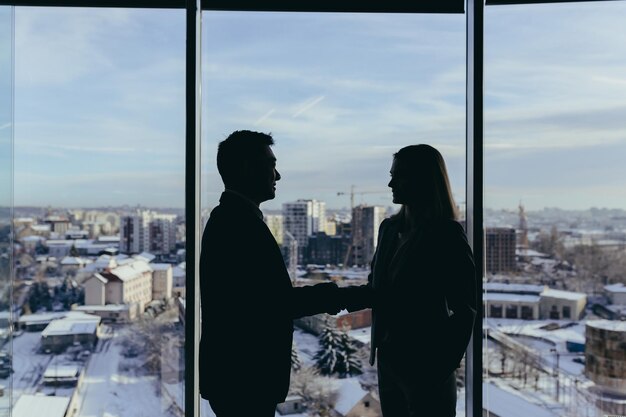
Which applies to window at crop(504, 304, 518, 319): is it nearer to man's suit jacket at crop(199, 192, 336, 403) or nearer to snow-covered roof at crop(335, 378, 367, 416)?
snow-covered roof at crop(335, 378, 367, 416)

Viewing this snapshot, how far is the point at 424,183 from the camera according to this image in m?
2.03

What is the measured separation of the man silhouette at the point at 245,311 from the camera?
Result: 5.59 feet

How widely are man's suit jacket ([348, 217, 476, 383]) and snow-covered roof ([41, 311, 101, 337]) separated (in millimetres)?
1434

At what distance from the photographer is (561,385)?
2705 mm

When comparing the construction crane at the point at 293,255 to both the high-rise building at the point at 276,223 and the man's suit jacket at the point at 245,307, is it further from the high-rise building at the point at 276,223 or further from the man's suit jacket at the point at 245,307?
the man's suit jacket at the point at 245,307

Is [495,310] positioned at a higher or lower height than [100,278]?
lower

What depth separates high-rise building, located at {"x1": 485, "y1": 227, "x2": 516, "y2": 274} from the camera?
8.86 feet

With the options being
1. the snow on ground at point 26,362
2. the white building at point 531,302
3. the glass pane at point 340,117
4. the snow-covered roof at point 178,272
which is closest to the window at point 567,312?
the white building at point 531,302

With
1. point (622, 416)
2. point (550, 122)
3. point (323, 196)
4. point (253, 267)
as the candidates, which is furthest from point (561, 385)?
point (253, 267)

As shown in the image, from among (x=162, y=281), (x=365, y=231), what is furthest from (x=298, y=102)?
(x=162, y=281)

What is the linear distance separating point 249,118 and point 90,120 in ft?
2.47

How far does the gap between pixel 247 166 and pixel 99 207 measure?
46.5 inches

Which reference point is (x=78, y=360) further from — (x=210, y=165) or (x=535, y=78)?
(x=535, y=78)

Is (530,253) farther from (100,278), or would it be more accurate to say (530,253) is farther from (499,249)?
(100,278)
